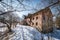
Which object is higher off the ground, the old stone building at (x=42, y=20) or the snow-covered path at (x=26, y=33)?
the old stone building at (x=42, y=20)

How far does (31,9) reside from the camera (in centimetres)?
153

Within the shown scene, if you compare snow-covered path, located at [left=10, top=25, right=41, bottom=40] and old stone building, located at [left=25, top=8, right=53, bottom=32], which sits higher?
old stone building, located at [left=25, top=8, right=53, bottom=32]

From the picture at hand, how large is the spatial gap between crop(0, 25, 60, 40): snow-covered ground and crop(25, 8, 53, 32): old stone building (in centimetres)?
6

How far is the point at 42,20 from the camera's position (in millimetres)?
1520

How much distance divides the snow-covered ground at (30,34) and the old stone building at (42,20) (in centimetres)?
6

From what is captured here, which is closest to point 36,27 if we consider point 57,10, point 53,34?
point 53,34

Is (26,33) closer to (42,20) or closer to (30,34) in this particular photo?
(30,34)

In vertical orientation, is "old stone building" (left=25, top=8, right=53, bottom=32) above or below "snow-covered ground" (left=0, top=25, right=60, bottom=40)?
above

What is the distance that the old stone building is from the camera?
1492 millimetres

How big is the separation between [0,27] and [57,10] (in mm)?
755

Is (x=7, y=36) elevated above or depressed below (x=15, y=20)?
below

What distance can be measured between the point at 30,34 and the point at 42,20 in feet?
0.77

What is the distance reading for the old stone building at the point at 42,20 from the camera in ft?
4.90

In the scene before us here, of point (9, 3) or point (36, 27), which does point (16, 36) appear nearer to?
point (36, 27)
